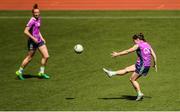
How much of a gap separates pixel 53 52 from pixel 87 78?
465 cm

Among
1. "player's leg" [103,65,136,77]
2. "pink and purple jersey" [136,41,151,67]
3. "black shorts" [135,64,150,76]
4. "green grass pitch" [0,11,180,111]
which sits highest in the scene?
"pink and purple jersey" [136,41,151,67]

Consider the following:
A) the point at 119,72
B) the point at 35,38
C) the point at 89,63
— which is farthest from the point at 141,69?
the point at 89,63

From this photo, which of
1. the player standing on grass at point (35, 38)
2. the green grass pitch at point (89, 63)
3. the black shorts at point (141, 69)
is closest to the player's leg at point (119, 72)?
the black shorts at point (141, 69)

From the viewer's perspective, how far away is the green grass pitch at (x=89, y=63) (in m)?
16.5

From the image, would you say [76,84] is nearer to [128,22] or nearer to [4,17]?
[128,22]

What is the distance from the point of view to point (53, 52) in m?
23.7

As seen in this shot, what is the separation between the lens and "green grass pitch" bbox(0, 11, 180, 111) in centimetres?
1652

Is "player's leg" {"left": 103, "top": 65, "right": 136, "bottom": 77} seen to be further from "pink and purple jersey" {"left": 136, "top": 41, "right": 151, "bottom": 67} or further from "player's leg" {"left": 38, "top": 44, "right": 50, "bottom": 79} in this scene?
"player's leg" {"left": 38, "top": 44, "right": 50, "bottom": 79}

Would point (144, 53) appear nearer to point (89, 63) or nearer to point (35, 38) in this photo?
point (35, 38)

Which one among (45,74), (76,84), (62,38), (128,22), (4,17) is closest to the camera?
(76,84)

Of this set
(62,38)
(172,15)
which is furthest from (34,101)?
(172,15)

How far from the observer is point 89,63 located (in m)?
21.5

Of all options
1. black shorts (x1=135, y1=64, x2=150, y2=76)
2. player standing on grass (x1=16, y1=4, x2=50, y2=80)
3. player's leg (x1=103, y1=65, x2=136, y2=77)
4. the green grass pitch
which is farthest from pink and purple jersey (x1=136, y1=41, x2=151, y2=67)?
player standing on grass (x1=16, y1=4, x2=50, y2=80)

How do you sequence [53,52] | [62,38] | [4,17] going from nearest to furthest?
[53,52]
[62,38]
[4,17]
